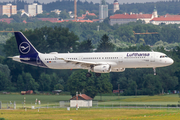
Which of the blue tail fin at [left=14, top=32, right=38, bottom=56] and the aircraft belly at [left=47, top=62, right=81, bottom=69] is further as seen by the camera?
the blue tail fin at [left=14, top=32, right=38, bottom=56]

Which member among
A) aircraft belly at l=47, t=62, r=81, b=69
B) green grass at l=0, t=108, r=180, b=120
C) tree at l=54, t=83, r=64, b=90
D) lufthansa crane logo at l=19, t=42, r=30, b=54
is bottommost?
green grass at l=0, t=108, r=180, b=120

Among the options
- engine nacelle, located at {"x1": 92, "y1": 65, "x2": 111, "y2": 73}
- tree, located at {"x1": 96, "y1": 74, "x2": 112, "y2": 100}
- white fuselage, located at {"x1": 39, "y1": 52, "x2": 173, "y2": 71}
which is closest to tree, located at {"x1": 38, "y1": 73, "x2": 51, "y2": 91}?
tree, located at {"x1": 96, "y1": 74, "x2": 112, "y2": 100}

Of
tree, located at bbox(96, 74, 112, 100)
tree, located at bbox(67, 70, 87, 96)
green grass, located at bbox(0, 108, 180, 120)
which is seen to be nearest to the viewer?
green grass, located at bbox(0, 108, 180, 120)

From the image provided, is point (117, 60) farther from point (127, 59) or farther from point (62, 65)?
point (62, 65)

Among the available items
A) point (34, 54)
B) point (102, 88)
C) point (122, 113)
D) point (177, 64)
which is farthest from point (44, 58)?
point (177, 64)

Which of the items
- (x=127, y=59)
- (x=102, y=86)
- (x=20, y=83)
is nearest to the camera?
(x=127, y=59)

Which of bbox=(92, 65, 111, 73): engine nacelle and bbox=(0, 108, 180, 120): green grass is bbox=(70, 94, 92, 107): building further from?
bbox=(92, 65, 111, 73): engine nacelle

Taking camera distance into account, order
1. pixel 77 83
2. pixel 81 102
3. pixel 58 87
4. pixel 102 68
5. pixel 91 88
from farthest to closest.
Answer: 1. pixel 58 87
2. pixel 77 83
3. pixel 91 88
4. pixel 81 102
5. pixel 102 68

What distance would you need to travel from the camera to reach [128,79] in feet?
642

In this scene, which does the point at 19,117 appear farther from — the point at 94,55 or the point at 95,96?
the point at 95,96

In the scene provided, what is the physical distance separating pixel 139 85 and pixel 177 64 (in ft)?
66.6

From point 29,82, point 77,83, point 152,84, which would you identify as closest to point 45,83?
point 29,82

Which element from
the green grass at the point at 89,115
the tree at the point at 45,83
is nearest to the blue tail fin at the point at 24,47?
the green grass at the point at 89,115

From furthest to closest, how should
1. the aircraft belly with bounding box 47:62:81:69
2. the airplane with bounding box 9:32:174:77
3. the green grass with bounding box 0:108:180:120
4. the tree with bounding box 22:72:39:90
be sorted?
the tree with bounding box 22:72:39:90, the aircraft belly with bounding box 47:62:81:69, the airplane with bounding box 9:32:174:77, the green grass with bounding box 0:108:180:120
